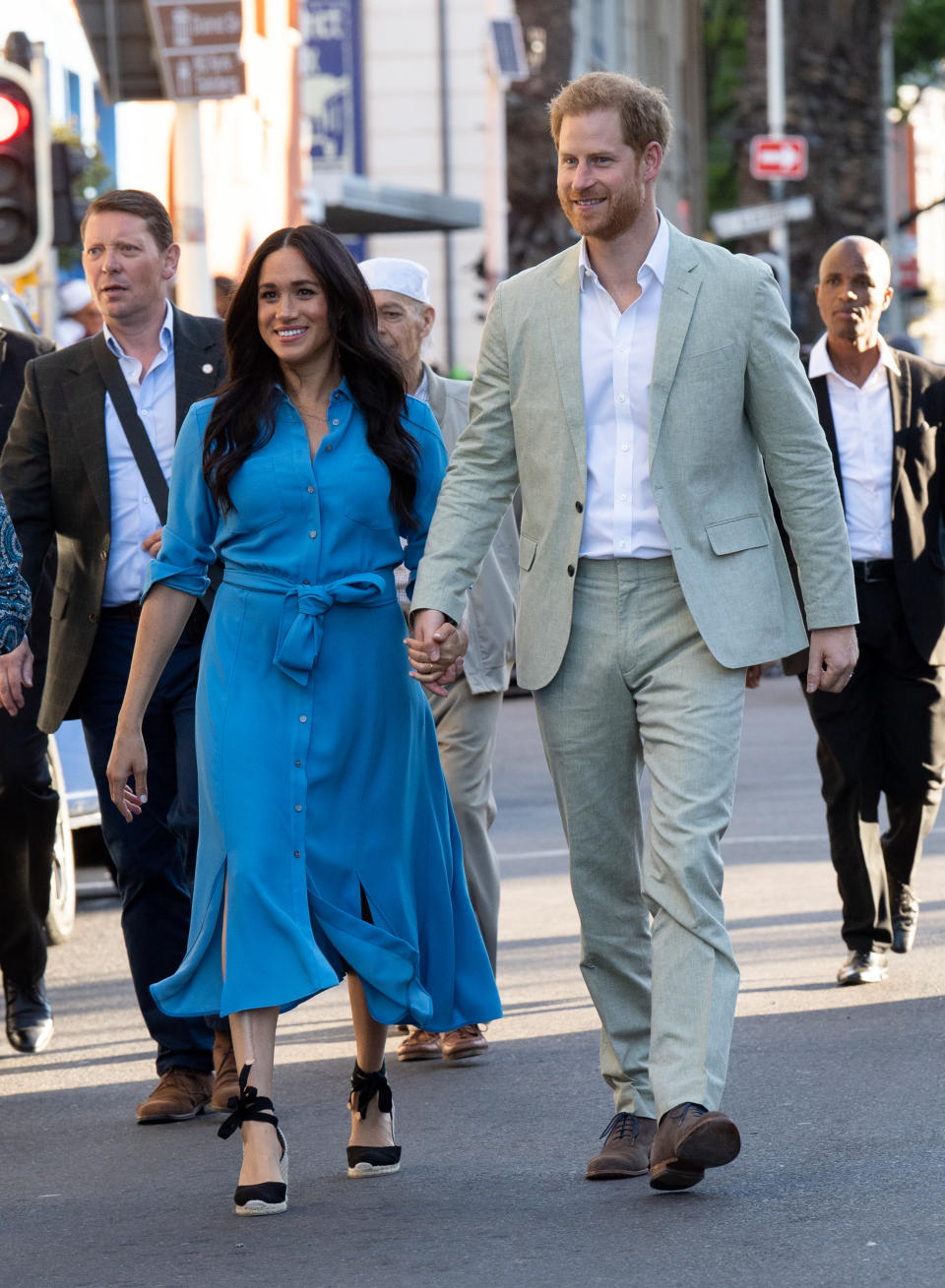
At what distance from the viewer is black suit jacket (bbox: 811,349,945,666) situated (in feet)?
25.9

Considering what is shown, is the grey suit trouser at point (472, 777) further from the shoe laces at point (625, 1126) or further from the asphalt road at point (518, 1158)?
the shoe laces at point (625, 1126)

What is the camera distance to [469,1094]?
259 inches

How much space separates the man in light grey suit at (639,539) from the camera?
213 inches

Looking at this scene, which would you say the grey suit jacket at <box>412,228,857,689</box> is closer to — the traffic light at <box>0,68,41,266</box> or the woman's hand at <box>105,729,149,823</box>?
the woman's hand at <box>105,729,149,823</box>

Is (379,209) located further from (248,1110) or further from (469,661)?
(248,1110)

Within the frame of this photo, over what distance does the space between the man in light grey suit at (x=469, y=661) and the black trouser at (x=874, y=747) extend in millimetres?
1071

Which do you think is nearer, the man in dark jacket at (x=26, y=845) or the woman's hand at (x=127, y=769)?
the woman's hand at (x=127, y=769)

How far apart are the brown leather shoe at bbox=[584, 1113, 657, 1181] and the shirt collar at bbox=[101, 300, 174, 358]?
7.85ft

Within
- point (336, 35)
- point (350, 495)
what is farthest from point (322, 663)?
point (336, 35)

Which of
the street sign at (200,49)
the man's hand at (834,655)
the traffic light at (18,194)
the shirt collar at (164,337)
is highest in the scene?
the street sign at (200,49)

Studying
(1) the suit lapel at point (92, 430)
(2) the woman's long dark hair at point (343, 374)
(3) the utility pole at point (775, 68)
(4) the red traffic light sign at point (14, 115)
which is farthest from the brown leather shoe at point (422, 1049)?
(3) the utility pole at point (775, 68)

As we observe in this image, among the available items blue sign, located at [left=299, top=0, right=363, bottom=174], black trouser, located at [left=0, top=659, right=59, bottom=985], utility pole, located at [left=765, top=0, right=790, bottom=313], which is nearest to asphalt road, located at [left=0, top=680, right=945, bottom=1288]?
black trouser, located at [left=0, top=659, right=59, bottom=985]

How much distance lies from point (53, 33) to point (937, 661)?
2026cm

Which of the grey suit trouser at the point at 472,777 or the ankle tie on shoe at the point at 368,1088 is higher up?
the grey suit trouser at the point at 472,777
